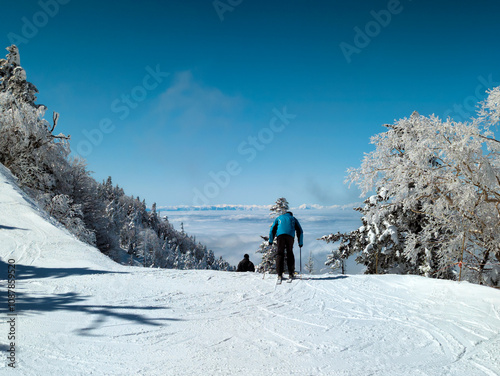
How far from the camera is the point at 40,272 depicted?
688 centimetres

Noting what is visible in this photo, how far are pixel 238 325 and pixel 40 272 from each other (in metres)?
5.11

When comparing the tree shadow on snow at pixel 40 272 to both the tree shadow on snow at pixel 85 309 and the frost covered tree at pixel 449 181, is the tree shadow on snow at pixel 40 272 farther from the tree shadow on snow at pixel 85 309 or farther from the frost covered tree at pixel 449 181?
the frost covered tree at pixel 449 181

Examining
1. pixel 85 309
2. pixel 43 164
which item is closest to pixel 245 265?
pixel 85 309

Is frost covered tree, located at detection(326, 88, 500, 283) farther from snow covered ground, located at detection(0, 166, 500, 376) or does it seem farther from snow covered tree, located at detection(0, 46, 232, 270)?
snow covered tree, located at detection(0, 46, 232, 270)

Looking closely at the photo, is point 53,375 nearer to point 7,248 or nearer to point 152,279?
point 152,279

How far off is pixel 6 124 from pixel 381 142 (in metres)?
24.0

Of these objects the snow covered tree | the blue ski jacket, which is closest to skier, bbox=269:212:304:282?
the blue ski jacket

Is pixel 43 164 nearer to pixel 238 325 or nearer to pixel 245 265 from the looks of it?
pixel 245 265

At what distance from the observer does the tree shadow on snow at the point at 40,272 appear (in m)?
Answer: 6.56

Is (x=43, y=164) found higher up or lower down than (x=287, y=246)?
higher up

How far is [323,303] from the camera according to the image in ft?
19.2

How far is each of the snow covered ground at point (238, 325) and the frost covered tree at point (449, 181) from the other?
3.56 meters

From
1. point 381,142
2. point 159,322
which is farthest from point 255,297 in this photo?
point 381,142

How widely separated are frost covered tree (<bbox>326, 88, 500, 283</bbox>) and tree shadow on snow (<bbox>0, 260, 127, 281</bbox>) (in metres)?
9.69
